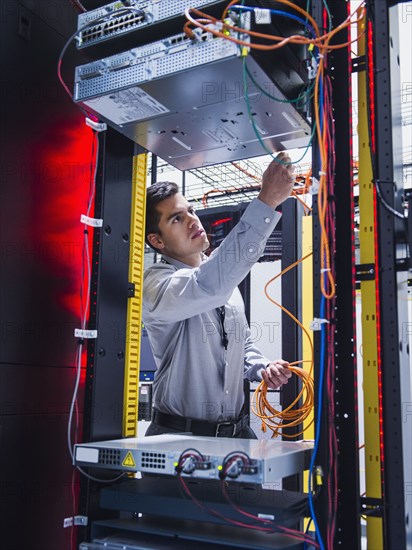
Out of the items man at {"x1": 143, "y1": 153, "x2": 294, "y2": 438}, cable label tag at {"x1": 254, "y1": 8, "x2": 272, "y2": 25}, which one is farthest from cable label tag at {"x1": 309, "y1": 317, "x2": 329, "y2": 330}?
cable label tag at {"x1": 254, "y1": 8, "x2": 272, "y2": 25}

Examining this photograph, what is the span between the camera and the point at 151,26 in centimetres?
192

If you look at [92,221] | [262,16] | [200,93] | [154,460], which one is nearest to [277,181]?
[200,93]

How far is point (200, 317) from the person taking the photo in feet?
8.14

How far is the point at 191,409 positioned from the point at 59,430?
22.9 inches

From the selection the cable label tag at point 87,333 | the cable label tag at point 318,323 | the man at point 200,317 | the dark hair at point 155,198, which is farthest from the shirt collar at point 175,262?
the cable label tag at point 318,323

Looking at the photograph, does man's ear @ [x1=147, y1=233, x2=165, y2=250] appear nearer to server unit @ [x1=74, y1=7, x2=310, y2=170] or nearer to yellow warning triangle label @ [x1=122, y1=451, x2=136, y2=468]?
server unit @ [x1=74, y1=7, x2=310, y2=170]

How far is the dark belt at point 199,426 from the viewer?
7.73 feet

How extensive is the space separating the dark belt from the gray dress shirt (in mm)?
30

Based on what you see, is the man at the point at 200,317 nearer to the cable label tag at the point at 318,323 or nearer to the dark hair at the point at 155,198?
the dark hair at the point at 155,198

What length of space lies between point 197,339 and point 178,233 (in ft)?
1.84

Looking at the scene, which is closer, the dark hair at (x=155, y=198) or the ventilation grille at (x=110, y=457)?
the ventilation grille at (x=110, y=457)

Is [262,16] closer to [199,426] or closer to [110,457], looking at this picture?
[110,457]

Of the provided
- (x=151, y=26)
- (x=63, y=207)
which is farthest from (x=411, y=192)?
(x=63, y=207)

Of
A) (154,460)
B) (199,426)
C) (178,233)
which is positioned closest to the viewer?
(154,460)
